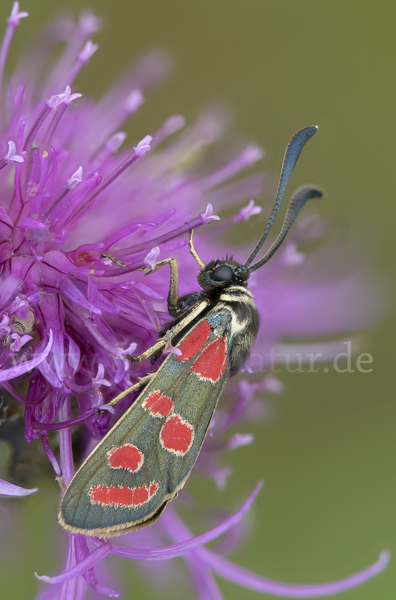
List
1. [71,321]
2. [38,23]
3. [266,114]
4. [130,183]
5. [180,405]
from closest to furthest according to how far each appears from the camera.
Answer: [180,405]
[71,321]
[130,183]
[38,23]
[266,114]

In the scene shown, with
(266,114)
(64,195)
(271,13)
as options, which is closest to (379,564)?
(64,195)

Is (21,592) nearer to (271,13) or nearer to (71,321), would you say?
(71,321)

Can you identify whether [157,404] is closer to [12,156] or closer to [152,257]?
[152,257]

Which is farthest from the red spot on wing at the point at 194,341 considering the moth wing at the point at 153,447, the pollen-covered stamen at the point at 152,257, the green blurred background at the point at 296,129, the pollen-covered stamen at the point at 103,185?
the green blurred background at the point at 296,129

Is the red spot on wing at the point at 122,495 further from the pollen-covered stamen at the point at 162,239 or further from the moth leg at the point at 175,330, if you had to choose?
the pollen-covered stamen at the point at 162,239

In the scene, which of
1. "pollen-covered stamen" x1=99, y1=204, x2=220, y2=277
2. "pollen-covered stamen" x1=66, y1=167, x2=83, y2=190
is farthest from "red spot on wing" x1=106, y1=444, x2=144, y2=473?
"pollen-covered stamen" x1=66, y1=167, x2=83, y2=190
